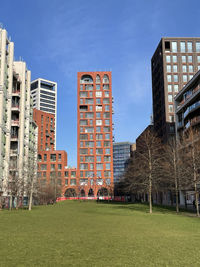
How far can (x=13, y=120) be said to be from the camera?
230 ft

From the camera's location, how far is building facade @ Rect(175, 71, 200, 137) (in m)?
59.4

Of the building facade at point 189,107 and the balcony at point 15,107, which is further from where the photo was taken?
the balcony at point 15,107

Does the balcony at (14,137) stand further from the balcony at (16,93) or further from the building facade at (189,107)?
the building facade at (189,107)

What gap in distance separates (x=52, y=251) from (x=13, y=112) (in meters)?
63.4

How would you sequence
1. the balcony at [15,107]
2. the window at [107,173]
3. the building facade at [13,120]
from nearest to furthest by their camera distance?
the building facade at [13,120] → the balcony at [15,107] → the window at [107,173]

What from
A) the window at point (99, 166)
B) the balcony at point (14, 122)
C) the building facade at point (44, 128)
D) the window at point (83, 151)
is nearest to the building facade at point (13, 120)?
the balcony at point (14, 122)

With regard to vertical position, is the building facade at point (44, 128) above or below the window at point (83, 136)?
above

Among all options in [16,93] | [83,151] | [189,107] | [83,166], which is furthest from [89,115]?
[189,107]

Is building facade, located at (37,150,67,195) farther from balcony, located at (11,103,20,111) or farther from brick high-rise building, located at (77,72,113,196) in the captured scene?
balcony, located at (11,103,20,111)

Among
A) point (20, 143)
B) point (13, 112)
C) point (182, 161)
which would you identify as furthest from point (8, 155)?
point (182, 161)

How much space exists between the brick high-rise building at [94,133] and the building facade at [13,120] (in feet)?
155

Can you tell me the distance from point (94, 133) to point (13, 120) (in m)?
62.8

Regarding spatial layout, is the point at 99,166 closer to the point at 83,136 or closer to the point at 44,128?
the point at 83,136

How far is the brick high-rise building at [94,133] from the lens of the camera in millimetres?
126688
